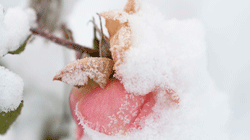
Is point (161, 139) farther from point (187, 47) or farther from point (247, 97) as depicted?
point (247, 97)

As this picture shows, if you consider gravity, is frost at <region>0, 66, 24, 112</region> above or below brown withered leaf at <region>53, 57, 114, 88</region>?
below

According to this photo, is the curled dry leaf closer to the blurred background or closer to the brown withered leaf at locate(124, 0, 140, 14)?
the brown withered leaf at locate(124, 0, 140, 14)

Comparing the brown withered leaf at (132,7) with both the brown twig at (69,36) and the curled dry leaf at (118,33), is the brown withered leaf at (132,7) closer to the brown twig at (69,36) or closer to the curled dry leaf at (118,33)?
the curled dry leaf at (118,33)

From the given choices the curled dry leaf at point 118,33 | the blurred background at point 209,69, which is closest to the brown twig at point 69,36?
the blurred background at point 209,69

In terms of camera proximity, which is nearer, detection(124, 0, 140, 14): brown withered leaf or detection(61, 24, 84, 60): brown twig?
detection(124, 0, 140, 14): brown withered leaf

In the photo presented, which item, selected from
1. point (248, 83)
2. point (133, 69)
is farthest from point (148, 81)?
point (248, 83)

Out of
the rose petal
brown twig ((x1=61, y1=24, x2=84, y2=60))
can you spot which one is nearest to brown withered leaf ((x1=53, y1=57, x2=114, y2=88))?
the rose petal

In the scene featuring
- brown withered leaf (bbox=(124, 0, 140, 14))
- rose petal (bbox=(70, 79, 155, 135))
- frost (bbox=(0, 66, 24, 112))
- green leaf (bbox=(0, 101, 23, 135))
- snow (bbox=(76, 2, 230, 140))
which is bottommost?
green leaf (bbox=(0, 101, 23, 135))

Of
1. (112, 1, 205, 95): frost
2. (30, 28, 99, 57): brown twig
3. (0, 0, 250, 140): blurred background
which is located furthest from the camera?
(0, 0, 250, 140): blurred background
